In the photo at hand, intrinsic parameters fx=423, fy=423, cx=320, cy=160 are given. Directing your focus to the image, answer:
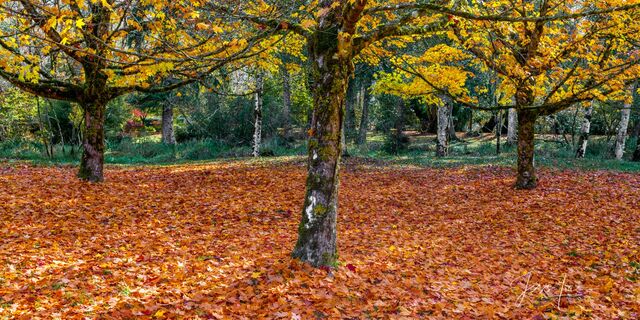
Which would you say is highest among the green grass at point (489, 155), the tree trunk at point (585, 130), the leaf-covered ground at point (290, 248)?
the tree trunk at point (585, 130)

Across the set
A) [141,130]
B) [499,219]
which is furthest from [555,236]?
[141,130]

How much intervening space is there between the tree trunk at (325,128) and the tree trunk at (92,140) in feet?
25.8

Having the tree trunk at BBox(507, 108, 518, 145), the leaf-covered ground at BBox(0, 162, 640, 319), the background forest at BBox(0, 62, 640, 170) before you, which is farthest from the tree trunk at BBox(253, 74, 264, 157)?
the tree trunk at BBox(507, 108, 518, 145)

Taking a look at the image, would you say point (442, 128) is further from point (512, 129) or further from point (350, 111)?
point (350, 111)

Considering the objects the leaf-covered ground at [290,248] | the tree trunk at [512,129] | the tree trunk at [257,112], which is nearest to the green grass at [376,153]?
the tree trunk at [512,129]

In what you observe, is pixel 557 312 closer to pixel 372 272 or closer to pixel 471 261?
pixel 471 261

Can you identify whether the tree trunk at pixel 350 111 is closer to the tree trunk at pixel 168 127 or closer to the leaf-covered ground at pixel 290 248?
the tree trunk at pixel 168 127

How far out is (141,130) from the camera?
126 feet

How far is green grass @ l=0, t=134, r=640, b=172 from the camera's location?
19094 millimetres

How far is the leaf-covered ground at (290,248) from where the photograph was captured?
542 centimetres

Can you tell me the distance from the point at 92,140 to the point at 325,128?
8245mm

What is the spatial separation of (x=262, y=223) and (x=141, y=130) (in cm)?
3269

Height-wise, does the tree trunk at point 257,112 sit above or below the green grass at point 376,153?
above

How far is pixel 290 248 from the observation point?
308 inches
